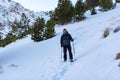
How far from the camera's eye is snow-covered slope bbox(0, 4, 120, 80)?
48.3ft

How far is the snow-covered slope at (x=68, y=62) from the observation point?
48.3ft

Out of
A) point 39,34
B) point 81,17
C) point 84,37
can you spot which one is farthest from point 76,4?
point 84,37

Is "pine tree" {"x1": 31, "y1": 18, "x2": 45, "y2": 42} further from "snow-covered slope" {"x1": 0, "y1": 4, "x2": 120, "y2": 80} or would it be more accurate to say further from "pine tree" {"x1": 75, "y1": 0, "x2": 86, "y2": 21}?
"pine tree" {"x1": 75, "y1": 0, "x2": 86, "y2": 21}

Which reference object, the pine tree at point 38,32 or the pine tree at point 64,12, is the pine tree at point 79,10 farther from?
the pine tree at point 38,32

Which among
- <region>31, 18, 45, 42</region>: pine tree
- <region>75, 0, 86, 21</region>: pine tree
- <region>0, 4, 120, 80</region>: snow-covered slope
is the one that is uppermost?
<region>75, 0, 86, 21</region>: pine tree

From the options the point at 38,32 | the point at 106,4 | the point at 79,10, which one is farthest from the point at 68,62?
the point at 106,4

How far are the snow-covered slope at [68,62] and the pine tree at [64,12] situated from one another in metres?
5.38

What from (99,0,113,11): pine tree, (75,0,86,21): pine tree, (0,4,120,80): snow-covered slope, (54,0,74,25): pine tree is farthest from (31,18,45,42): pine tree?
(99,0,113,11): pine tree

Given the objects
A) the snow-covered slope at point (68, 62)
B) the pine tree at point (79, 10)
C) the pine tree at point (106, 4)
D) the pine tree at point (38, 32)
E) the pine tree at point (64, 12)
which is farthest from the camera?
the pine tree at point (106, 4)

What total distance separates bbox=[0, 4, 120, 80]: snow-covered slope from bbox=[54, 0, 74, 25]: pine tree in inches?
212

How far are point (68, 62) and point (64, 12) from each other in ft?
41.8

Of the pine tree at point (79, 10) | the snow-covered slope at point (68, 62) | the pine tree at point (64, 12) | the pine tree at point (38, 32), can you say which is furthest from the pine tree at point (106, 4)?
the snow-covered slope at point (68, 62)

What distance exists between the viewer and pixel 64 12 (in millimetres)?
30062

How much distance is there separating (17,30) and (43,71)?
83.3 ft
